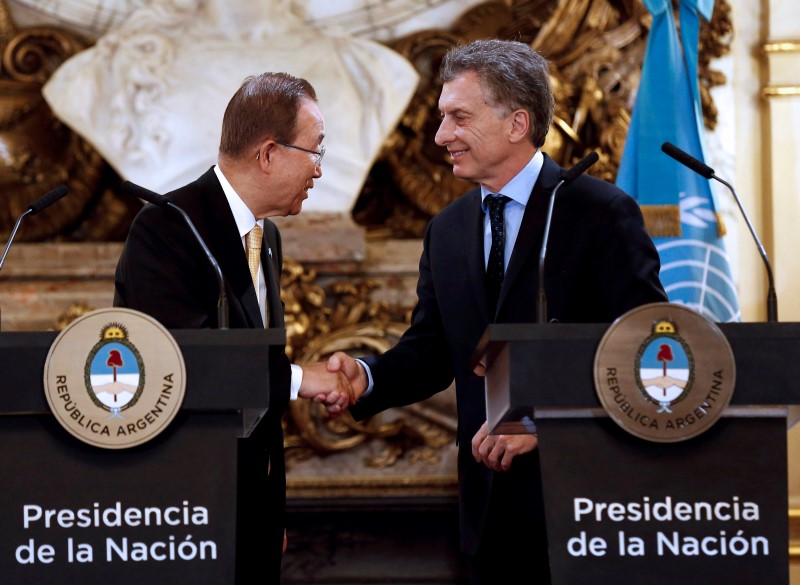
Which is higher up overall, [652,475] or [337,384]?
[337,384]

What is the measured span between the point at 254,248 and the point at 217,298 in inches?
11.3

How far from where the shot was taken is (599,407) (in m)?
2.30

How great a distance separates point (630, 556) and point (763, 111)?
11.0 feet

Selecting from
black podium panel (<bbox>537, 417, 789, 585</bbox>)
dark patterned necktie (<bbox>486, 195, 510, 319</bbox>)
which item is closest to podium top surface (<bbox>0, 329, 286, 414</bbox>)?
black podium panel (<bbox>537, 417, 789, 585</bbox>)

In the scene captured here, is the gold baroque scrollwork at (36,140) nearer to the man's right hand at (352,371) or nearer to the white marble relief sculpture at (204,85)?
the white marble relief sculpture at (204,85)

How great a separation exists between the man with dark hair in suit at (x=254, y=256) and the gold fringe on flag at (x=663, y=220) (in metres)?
1.57

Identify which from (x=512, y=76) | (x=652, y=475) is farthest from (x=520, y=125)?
(x=652, y=475)

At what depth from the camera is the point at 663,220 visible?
178 inches

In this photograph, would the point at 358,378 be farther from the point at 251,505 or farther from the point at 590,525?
the point at 590,525

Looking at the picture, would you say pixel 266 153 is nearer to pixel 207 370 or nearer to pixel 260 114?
pixel 260 114

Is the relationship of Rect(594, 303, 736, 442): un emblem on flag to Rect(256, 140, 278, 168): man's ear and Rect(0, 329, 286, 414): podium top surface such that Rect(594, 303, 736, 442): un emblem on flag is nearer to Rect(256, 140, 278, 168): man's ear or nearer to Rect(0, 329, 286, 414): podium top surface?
Rect(0, 329, 286, 414): podium top surface

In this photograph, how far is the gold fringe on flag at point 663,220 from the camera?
4500 mm

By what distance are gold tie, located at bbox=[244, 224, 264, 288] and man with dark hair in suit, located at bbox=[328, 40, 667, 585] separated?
309 mm

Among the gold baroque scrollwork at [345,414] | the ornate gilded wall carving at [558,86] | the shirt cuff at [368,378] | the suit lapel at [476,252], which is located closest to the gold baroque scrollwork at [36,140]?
the gold baroque scrollwork at [345,414]
